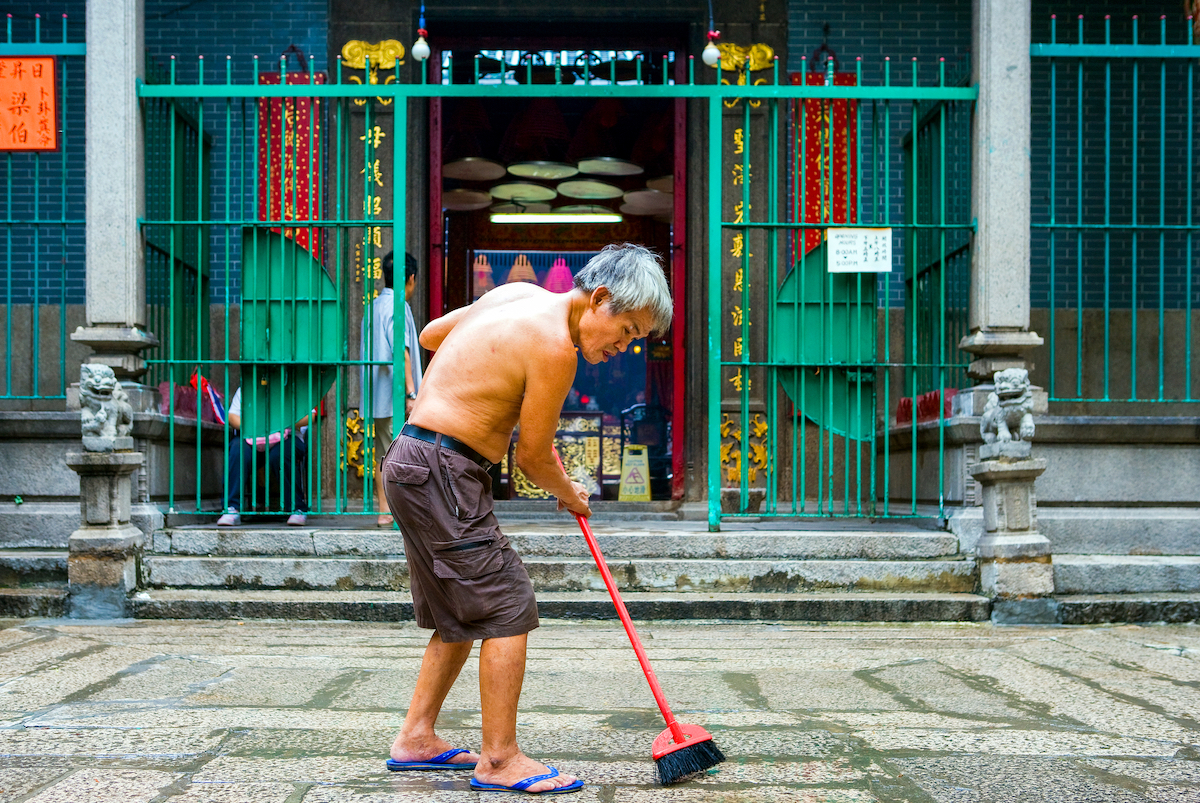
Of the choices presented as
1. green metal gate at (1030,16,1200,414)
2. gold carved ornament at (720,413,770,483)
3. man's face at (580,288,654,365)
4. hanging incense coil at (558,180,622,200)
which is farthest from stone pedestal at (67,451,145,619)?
green metal gate at (1030,16,1200,414)

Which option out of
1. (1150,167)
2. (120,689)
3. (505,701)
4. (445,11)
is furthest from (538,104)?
(505,701)

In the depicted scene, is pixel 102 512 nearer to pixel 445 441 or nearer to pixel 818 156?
pixel 445 441

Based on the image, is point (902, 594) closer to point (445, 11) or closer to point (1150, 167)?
point (1150, 167)

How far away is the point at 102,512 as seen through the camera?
5.73 metres

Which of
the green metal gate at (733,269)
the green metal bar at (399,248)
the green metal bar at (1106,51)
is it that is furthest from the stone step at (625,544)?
the green metal bar at (1106,51)

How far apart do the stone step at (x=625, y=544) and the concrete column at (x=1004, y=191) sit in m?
1.20

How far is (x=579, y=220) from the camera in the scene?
10.9 m

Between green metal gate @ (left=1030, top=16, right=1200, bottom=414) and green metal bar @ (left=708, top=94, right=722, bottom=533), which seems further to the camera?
green metal gate @ (left=1030, top=16, right=1200, bottom=414)

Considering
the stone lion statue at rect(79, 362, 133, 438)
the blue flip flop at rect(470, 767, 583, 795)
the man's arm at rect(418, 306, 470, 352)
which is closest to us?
the blue flip flop at rect(470, 767, 583, 795)

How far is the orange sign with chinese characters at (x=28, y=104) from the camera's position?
6461 millimetres

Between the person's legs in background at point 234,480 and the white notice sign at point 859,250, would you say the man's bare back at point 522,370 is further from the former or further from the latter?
the person's legs in background at point 234,480

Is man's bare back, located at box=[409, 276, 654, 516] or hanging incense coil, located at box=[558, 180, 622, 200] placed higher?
hanging incense coil, located at box=[558, 180, 622, 200]

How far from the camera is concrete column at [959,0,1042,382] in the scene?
20.7 ft

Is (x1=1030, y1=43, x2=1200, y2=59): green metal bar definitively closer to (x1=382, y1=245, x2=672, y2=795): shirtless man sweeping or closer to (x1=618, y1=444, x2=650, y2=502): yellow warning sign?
Result: (x1=382, y1=245, x2=672, y2=795): shirtless man sweeping
